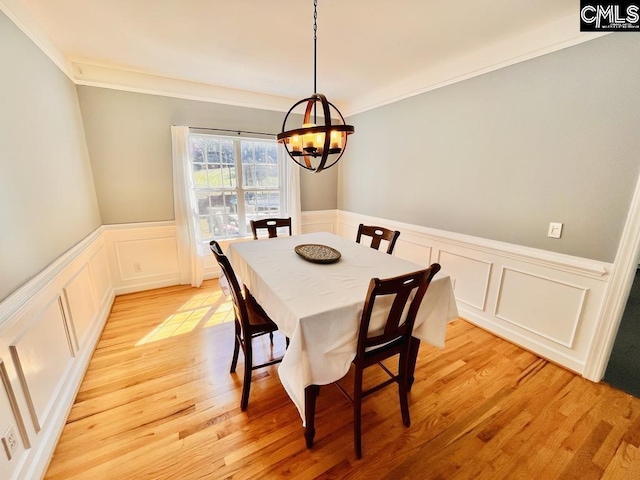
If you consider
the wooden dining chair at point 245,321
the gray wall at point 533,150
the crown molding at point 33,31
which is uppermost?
the crown molding at point 33,31

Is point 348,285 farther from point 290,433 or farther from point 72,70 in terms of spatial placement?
point 72,70

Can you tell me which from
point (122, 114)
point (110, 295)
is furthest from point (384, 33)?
point (110, 295)

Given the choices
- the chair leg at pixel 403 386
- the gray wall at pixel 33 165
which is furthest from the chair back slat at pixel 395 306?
the gray wall at pixel 33 165

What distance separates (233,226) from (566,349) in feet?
12.5

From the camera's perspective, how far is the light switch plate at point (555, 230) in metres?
2.01

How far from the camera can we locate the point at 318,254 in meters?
2.04

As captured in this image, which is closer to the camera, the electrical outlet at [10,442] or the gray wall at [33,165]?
the electrical outlet at [10,442]

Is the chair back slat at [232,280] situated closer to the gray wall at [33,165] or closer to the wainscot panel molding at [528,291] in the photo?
the gray wall at [33,165]

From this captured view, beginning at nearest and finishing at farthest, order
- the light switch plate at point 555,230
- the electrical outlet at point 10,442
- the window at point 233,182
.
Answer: the electrical outlet at point 10,442 → the light switch plate at point 555,230 → the window at point 233,182

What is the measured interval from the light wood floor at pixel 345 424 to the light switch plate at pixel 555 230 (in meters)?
1.02

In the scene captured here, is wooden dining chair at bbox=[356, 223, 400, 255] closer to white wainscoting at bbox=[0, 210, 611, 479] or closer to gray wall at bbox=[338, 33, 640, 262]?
white wainscoting at bbox=[0, 210, 611, 479]

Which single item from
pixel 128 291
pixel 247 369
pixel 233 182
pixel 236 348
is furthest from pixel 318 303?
pixel 128 291

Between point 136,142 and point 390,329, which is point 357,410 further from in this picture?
point 136,142

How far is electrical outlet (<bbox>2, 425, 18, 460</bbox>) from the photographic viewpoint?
1.13 metres
